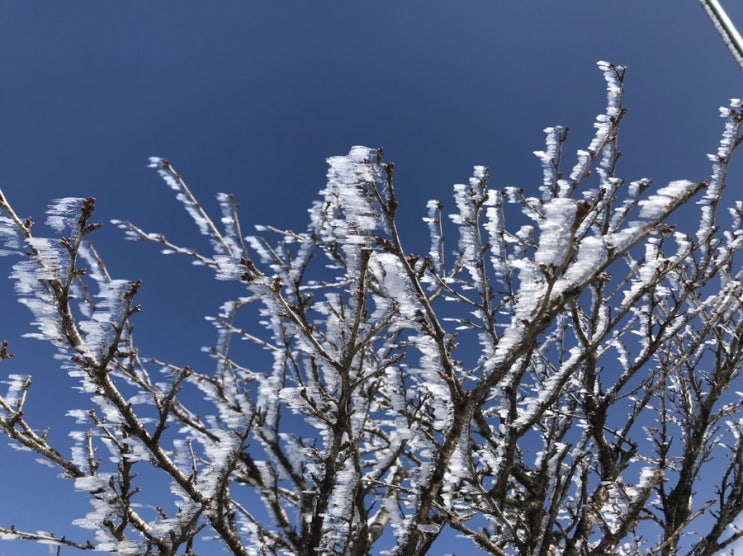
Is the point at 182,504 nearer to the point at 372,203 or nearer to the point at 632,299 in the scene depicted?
the point at 372,203

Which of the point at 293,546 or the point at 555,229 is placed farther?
the point at 293,546

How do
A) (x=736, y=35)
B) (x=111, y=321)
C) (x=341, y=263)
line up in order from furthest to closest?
(x=341, y=263), (x=736, y=35), (x=111, y=321)

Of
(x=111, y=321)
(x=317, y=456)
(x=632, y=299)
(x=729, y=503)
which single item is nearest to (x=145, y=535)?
(x=317, y=456)

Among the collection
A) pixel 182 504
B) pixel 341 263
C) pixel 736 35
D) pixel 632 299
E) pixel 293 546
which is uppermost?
pixel 736 35

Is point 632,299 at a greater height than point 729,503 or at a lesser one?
greater

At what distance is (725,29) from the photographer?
2250 mm

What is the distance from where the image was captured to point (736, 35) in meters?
2.23

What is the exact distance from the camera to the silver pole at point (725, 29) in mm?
2197

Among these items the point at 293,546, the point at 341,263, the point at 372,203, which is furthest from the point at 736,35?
the point at 293,546

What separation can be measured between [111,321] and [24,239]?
47 cm

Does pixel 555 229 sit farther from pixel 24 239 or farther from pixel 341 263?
pixel 341 263

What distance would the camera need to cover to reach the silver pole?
86.5 inches

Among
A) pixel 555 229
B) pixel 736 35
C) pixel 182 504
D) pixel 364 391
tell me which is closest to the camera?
pixel 555 229

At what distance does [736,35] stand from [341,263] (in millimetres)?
2895
